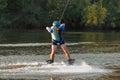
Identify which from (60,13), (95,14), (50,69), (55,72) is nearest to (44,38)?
(50,69)

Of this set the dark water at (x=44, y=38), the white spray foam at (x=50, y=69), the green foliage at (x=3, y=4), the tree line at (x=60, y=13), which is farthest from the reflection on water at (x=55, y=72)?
the green foliage at (x=3, y=4)

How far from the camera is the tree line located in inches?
→ 3420

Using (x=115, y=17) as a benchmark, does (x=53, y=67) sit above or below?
above

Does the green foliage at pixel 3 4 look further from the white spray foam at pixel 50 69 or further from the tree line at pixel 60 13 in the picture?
the white spray foam at pixel 50 69

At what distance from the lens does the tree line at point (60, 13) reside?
86875 mm

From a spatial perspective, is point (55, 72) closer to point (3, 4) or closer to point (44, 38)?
point (44, 38)

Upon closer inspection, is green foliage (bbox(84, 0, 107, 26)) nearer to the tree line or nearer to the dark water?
the tree line

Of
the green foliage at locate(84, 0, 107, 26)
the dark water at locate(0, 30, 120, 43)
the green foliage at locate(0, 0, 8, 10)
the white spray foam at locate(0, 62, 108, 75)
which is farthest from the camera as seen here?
the green foliage at locate(84, 0, 107, 26)

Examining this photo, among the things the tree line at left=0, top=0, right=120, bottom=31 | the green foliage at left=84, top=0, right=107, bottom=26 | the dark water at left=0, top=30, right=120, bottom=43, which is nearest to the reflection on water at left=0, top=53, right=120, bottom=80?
the dark water at left=0, top=30, right=120, bottom=43

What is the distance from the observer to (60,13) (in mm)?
86562

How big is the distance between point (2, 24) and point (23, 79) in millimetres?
66976

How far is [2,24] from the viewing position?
272ft

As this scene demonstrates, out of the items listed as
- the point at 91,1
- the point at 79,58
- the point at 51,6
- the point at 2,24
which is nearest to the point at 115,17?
the point at 91,1

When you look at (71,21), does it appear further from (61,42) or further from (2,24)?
(61,42)
